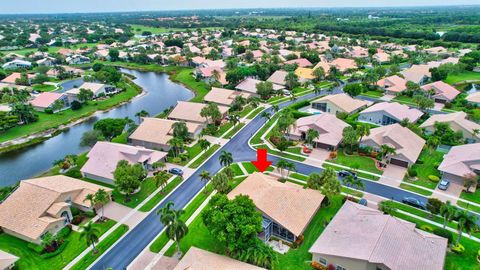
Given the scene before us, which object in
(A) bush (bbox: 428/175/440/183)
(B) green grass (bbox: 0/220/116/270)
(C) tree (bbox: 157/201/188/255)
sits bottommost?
(A) bush (bbox: 428/175/440/183)

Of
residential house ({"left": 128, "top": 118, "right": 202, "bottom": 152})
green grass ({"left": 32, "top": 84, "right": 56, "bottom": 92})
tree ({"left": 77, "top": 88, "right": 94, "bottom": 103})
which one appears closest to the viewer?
residential house ({"left": 128, "top": 118, "right": 202, "bottom": 152})

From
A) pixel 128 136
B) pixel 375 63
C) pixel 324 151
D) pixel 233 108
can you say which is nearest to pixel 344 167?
pixel 324 151

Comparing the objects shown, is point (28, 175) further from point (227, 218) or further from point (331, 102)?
point (331, 102)

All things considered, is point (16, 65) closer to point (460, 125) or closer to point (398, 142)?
point (398, 142)

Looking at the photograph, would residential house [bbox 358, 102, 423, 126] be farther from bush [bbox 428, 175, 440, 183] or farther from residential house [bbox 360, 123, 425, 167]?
bush [bbox 428, 175, 440, 183]

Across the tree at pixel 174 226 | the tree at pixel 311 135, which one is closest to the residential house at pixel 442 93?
the tree at pixel 311 135

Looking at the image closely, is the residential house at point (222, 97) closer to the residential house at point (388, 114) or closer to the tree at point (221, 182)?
the residential house at point (388, 114)

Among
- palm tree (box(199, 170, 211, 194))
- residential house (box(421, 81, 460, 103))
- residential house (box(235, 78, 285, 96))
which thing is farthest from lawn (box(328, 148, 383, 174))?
residential house (box(421, 81, 460, 103))
